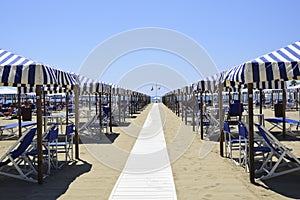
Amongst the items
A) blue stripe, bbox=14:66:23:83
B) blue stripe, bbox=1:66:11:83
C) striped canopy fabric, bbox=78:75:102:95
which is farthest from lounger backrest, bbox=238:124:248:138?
striped canopy fabric, bbox=78:75:102:95

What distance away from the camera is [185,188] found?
4.66m

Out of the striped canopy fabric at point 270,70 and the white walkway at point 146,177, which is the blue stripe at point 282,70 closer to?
the striped canopy fabric at point 270,70

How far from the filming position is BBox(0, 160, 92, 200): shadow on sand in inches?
172

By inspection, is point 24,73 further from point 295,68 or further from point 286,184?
point 286,184

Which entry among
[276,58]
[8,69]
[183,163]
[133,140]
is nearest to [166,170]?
[183,163]

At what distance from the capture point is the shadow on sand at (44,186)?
14.4 feet

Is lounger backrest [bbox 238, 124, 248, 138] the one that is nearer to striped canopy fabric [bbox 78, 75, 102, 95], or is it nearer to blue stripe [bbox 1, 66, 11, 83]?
blue stripe [bbox 1, 66, 11, 83]

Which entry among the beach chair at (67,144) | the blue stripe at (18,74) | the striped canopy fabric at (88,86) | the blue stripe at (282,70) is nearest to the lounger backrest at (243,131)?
the blue stripe at (282,70)

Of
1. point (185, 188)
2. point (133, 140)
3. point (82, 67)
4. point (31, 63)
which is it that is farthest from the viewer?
point (82, 67)

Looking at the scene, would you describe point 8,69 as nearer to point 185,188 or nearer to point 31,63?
point 31,63

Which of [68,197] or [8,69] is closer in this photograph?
[68,197]

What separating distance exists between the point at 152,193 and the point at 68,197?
1.02 metres

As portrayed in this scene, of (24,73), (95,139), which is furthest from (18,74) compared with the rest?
(95,139)

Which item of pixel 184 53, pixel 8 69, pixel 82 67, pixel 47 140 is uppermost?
pixel 184 53
